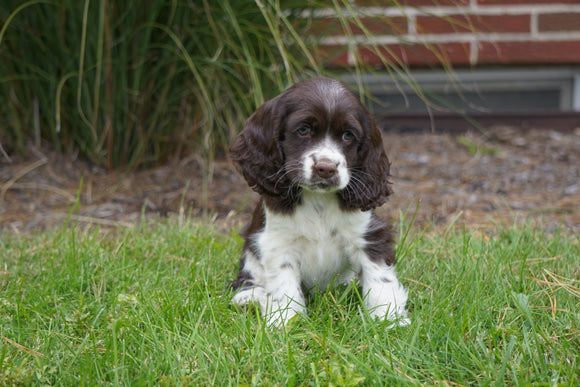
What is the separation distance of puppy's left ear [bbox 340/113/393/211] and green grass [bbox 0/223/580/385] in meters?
0.43

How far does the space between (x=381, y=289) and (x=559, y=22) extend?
5227mm

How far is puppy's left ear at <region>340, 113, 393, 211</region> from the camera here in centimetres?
266

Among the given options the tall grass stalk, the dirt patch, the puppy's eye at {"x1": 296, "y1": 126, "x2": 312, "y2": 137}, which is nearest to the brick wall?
the dirt patch

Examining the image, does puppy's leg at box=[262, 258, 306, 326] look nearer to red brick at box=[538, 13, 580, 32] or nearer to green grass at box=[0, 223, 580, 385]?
green grass at box=[0, 223, 580, 385]

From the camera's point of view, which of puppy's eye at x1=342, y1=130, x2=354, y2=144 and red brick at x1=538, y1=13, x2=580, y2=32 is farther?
red brick at x1=538, y1=13, x2=580, y2=32

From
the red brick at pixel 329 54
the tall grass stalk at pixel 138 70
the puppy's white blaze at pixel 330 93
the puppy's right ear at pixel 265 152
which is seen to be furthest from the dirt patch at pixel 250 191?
the puppy's white blaze at pixel 330 93

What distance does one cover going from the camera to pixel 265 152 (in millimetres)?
2701

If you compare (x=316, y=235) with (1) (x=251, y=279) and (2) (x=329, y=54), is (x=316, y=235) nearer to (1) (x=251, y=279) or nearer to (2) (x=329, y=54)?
(1) (x=251, y=279)

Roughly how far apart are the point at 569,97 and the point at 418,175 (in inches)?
121

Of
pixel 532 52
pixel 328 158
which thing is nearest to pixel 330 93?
pixel 328 158

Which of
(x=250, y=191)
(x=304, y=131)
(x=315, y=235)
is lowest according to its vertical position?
(x=250, y=191)

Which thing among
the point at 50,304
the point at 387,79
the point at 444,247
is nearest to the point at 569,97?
the point at 387,79

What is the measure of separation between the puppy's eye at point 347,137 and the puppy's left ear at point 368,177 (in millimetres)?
98

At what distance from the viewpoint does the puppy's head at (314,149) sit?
248cm
